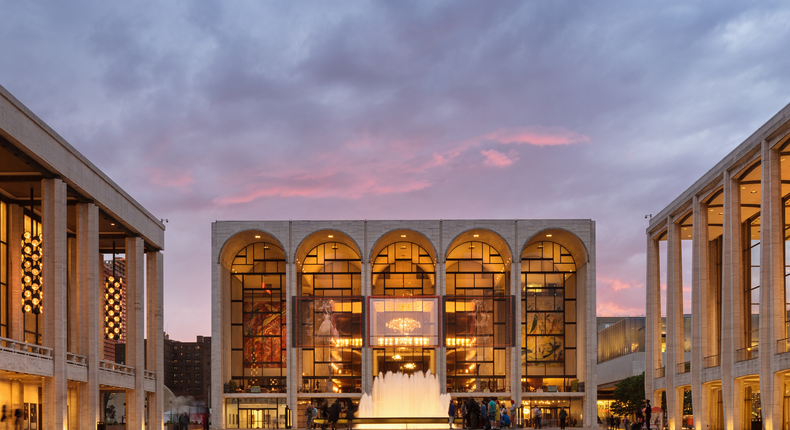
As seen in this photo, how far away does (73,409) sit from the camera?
4612cm

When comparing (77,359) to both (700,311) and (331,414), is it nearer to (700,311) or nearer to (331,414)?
(331,414)

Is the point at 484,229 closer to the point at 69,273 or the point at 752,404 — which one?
the point at 752,404

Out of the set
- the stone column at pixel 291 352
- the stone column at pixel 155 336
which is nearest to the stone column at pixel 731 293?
the stone column at pixel 291 352

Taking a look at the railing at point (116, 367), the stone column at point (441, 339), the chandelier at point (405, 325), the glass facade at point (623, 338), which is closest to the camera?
the railing at point (116, 367)

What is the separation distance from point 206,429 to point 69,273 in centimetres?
1161

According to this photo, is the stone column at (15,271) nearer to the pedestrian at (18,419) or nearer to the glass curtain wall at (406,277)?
the pedestrian at (18,419)

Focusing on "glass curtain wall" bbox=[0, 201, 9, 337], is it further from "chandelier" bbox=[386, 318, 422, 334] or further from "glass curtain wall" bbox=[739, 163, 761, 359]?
"glass curtain wall" bbox=[739, 163, 761, 359]

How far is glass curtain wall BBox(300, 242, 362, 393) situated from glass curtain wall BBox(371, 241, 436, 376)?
1.71 m

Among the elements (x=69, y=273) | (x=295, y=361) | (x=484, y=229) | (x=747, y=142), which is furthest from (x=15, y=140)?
(x=484, y=229)

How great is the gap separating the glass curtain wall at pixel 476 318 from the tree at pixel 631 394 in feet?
43.6

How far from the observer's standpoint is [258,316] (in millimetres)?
65688

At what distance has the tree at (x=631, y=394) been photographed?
6994 centimetres

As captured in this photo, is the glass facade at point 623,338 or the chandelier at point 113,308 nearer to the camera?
the chandelier at point 113,308

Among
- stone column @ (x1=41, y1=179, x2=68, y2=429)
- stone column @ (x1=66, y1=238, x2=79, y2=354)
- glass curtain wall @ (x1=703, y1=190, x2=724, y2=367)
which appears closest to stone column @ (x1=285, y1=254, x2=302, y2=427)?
stone column @ (x1=66, y1=238, x2=79, y2=354)
